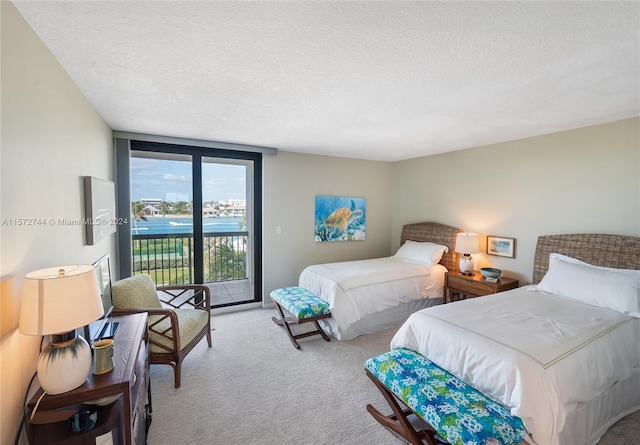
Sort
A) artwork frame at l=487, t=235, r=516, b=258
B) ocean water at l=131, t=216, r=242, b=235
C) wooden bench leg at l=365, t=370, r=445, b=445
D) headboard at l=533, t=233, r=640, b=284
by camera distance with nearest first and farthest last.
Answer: wooden bench leg at l=365, t=370, r=445, b=445 → headboard at l=533, t=233, r=640, b=284 → artwork frame at l=487, t=235, r=516, b=258 → ocean water at l=131, t=216, r=242, b=235

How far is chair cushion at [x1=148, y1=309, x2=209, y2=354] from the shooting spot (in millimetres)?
2444

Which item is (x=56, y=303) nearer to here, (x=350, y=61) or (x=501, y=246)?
(x=350, y=61)

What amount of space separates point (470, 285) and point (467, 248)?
18.8 inches

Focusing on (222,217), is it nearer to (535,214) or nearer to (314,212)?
(314,212)

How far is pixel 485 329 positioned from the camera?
205 centimetres

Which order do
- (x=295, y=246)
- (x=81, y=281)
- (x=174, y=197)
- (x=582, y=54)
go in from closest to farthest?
(x=81, y=281), (x=582, y=54), (x=174, y=197), (x=295, y=246)

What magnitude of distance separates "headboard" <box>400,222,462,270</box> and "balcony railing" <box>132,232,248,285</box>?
279 centimetres

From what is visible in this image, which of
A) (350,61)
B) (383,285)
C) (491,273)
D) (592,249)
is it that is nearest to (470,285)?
(491,273)

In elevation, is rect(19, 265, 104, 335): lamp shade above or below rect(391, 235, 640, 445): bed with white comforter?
above

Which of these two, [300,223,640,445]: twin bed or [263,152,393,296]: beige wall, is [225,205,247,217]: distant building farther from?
[300,223,640,445]: twin bed

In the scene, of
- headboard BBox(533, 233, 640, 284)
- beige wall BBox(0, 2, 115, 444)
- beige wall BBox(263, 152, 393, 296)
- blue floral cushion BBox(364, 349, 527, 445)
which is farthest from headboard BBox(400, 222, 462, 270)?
beige wall BBox(0, 2, 115, 444)

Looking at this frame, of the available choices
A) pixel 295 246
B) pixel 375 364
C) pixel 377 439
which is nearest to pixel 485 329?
pixel 375 364

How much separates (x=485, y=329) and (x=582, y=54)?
5.86 feet

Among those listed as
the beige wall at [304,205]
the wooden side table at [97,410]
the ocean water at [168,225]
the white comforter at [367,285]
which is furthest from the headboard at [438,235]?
the wooden side table at [97,410]
